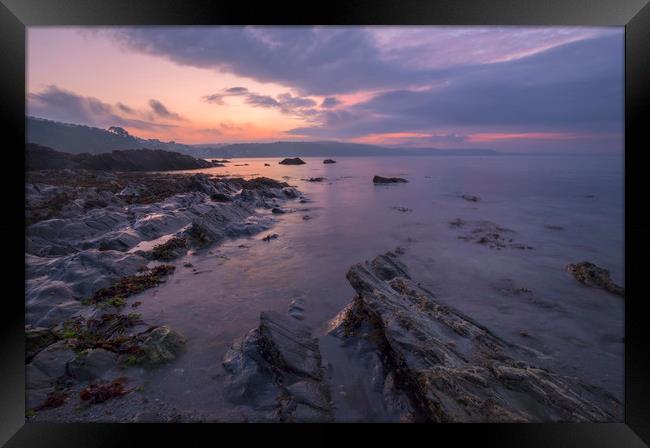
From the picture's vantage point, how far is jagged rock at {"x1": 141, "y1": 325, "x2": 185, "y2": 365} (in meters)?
5.46

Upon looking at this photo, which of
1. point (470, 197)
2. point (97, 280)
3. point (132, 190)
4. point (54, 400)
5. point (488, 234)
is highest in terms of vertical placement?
point (132, 190)

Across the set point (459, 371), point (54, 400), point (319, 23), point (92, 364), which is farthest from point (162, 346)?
point (319, 23)

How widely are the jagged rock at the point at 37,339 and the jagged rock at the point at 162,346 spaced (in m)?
1.72

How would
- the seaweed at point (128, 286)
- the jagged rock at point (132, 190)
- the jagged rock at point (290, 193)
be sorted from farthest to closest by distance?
the jagged rock at point (290, 193), the jagged rock at point (132, 190), the seaweed at point (128, 286)

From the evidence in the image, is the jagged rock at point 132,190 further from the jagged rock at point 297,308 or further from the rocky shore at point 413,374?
the rocky shore at point 413,374

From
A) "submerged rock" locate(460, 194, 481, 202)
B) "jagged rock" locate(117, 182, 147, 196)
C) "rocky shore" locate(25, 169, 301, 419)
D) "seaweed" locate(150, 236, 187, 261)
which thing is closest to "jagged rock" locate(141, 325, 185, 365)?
"rocky shore" locate(25, 169, 301, 419)

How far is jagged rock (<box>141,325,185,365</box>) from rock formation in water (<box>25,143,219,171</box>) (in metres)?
41.4

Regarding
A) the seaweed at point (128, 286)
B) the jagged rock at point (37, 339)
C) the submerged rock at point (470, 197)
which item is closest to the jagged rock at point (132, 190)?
the seaweed at point (128, 286)

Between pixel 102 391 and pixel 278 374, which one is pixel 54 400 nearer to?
pixel 102 391

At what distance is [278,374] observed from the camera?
16.4ft

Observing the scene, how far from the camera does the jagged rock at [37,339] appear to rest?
5.51 m

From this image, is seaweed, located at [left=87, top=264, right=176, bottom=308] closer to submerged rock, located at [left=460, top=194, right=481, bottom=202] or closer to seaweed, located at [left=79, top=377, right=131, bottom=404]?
seaweed, located at [left=79, top=377, right=131, bottom=404]

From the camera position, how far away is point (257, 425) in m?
4.12

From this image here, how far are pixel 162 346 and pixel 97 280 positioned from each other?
14.3ft
